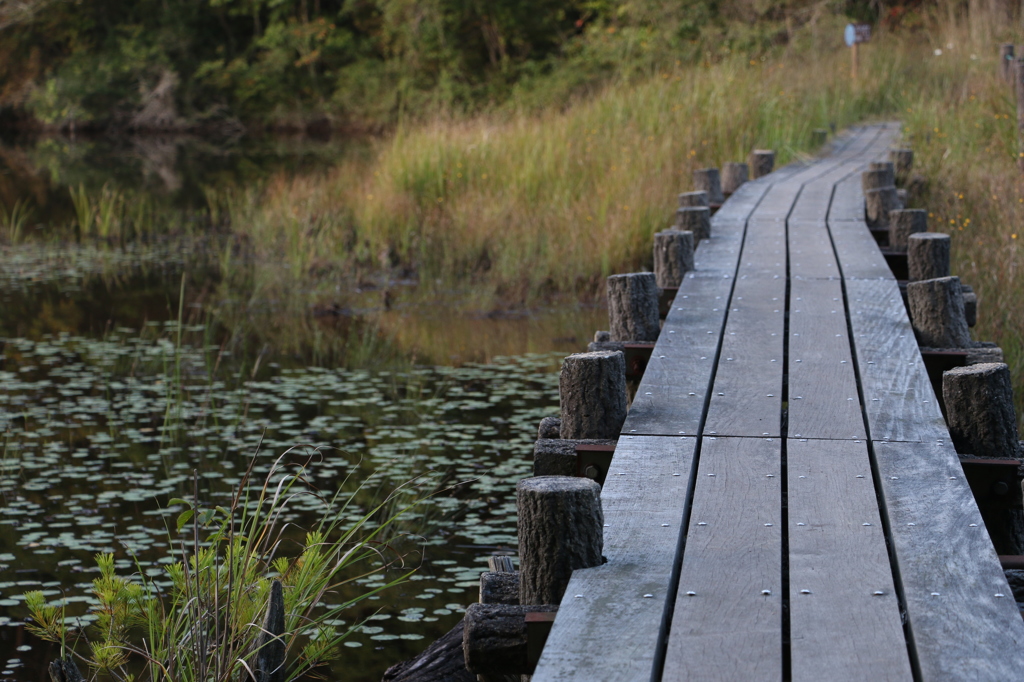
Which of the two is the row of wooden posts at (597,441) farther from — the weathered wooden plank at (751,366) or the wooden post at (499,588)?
the weathered wooden plank at (751,366)

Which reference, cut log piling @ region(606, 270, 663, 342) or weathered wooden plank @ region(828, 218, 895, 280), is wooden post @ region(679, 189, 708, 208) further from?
cut log piling @ region(606, 270, 663, 342)

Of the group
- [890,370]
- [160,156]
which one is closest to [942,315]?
[890,370]

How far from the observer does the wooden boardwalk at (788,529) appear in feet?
6.93

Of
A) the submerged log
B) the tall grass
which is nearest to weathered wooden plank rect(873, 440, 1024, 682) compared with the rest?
the submerged log

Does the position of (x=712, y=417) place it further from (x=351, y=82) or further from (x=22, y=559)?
(x=351, y=82)

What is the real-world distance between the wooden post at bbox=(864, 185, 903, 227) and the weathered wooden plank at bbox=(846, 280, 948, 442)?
2.27 meters

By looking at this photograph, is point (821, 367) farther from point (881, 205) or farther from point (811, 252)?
point (881, 205)

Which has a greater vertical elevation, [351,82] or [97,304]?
[351,82]

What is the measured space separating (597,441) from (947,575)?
120 centimetres

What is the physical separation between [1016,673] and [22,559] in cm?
393

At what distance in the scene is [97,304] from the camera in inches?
393

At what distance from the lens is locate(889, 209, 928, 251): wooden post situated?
6.67m

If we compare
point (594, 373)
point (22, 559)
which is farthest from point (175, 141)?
point (594, 373)

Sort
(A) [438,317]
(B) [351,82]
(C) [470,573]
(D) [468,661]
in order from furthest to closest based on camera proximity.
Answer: (B) [351,82] → (A) [438,317] → (C) [470,573] → (D) [468,661]
